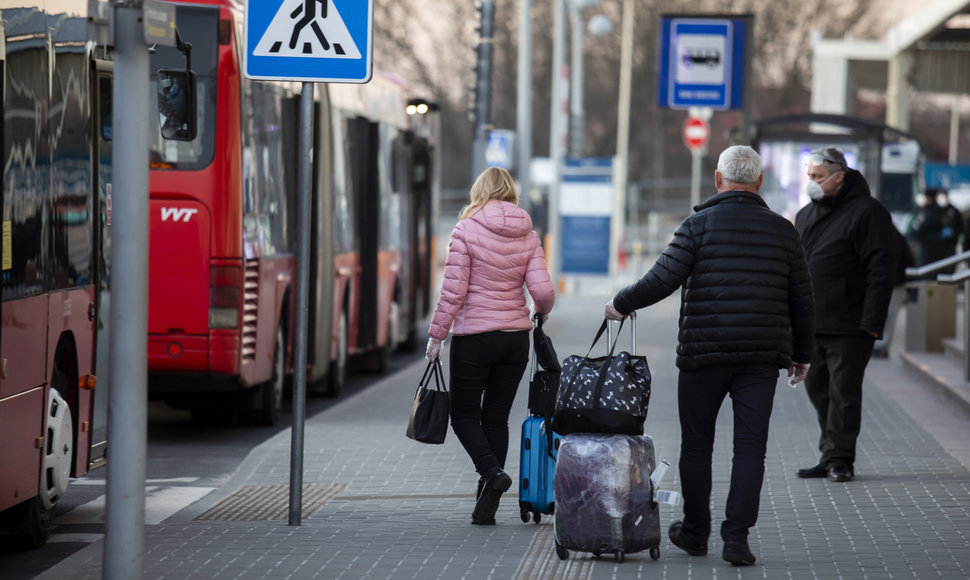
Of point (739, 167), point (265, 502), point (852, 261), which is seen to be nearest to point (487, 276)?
point (739, 167)

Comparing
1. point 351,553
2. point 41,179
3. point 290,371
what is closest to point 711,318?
point 351,553

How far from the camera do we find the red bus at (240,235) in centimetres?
1141

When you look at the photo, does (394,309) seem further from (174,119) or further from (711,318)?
(711,318)

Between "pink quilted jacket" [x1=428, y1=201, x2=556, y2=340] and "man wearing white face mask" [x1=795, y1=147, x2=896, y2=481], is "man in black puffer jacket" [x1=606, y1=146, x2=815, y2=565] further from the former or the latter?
"man wearing white face mask" [x1=795, y1=147, x2=896, y2=481]

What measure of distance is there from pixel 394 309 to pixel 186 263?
763cm

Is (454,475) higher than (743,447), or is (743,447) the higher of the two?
(743,447)

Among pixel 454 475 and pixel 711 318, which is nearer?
pixel 711 318

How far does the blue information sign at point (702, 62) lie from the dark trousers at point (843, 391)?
7.06 metres

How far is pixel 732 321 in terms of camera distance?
7.05 m

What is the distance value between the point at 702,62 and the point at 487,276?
9.04 m

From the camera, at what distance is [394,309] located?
18938mm

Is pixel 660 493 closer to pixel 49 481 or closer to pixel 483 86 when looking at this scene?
pixel 49 481

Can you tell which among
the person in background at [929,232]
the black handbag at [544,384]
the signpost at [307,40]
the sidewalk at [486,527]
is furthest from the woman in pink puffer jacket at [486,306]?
the person in background at [929,232]

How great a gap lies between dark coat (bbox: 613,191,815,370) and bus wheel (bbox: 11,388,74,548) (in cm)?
255
